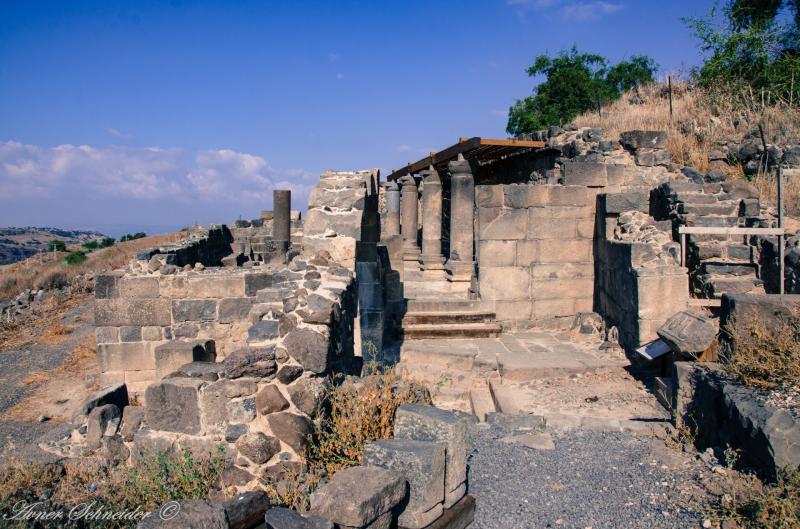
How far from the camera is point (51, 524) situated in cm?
323

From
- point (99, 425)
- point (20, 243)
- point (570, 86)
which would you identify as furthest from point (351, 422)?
point (20, 243)

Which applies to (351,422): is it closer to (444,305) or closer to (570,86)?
(444,305)

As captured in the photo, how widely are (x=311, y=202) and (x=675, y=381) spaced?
4.13 metres

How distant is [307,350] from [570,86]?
37.6m

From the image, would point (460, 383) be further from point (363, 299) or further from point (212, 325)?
point (212, 325)

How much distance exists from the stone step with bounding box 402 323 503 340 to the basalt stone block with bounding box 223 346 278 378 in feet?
17.6

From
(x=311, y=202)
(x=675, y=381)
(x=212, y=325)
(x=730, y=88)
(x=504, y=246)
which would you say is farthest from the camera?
(x=730, y=88)

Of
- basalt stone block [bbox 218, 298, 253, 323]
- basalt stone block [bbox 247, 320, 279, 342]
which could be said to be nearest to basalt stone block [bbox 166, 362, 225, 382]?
basalt stone block [bbox 247, 320, 279, 342]

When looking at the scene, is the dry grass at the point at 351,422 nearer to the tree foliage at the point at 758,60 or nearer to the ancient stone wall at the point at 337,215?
the ancient stone wall at the point at 337,215

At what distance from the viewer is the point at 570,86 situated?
123 feet

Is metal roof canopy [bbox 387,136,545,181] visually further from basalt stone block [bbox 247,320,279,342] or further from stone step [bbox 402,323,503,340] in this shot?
basalt stone block [bbox 247,320,279,342]

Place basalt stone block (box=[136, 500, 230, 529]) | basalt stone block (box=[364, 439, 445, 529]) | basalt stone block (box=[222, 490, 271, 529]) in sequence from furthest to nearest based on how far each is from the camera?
basalt stone block (box=[364, 439, 445, 529])
basalt stone block (box=[222, 490, 271, 529])
basalt stone block (box=[136, 500, 230, 529])

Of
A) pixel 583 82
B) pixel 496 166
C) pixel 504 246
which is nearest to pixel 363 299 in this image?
pixel 504 246

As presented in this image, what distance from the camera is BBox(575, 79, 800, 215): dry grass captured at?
10344 millimetres
